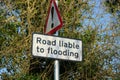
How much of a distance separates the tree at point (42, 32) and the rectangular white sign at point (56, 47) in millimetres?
3697

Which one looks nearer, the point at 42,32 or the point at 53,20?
the point at 53,20

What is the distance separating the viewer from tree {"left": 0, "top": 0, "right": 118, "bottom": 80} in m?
8.05

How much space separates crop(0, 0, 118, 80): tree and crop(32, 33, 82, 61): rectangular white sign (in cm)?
370

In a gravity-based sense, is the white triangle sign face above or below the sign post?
above

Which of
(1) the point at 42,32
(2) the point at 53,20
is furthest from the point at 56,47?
(1) the point at 42,32

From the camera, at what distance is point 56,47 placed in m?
4.29

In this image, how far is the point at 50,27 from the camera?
4391 millimetres

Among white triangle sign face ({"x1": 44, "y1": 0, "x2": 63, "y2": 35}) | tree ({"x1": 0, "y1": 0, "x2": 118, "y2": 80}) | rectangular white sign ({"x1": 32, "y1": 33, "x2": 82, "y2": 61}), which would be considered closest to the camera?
rectangular white sign ({"x1": 32, "y1": 33, "x2": 82, "y2": 61})

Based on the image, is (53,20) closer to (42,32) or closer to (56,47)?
(56,47)

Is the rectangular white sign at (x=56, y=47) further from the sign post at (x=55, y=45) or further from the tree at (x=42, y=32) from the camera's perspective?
the tree at (x=42, y=32)

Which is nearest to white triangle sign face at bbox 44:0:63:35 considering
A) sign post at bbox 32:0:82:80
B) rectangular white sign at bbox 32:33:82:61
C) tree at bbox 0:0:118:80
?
sign post at bbox 32:0:82:80

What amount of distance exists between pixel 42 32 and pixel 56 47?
13.1 ft

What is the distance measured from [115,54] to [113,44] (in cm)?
26

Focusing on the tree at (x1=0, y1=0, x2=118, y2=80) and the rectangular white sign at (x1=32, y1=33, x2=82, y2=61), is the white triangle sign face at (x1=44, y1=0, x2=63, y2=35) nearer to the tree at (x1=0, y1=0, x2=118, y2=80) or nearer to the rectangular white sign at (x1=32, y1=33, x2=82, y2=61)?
the rectangular white sign at (x1=32, y1=33, x2=82, y2=61)
